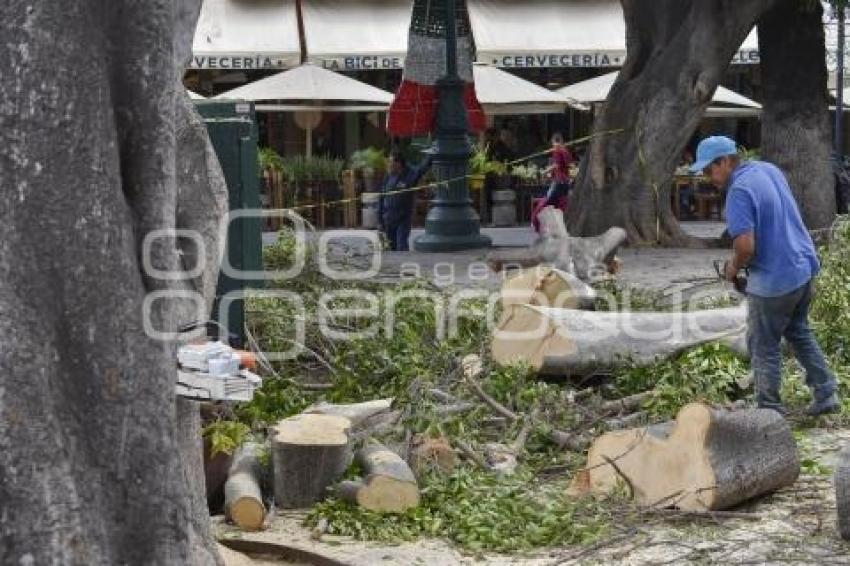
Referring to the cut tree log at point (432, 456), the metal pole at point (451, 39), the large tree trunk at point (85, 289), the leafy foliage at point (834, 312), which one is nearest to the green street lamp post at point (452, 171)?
the metal pole at point (451, 39)

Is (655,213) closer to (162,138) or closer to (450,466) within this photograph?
(450,466)

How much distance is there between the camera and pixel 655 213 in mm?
18734

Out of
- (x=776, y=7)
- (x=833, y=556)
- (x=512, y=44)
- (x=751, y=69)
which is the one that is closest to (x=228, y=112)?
(x=833, y=556)

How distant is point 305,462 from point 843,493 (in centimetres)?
254

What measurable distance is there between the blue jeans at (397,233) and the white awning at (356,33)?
6591 millimetres

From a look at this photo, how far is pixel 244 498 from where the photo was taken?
728 centimetres

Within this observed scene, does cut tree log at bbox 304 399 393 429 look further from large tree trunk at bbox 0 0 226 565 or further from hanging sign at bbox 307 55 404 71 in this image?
hanging sign at bbox 307 55 404 71

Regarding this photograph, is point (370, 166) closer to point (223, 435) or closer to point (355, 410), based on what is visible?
point (355, 410)

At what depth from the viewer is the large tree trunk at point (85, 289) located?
4746mm

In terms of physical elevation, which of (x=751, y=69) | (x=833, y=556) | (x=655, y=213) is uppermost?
(x=751, y=69)

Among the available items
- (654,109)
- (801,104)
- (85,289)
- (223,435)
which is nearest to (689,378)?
(223,435)

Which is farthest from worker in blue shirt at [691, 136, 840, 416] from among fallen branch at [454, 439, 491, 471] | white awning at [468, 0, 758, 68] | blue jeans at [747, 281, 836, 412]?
white awning at [468, 0, 758, 68]

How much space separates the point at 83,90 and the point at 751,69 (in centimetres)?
2718

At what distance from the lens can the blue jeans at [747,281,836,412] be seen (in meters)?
8.76
